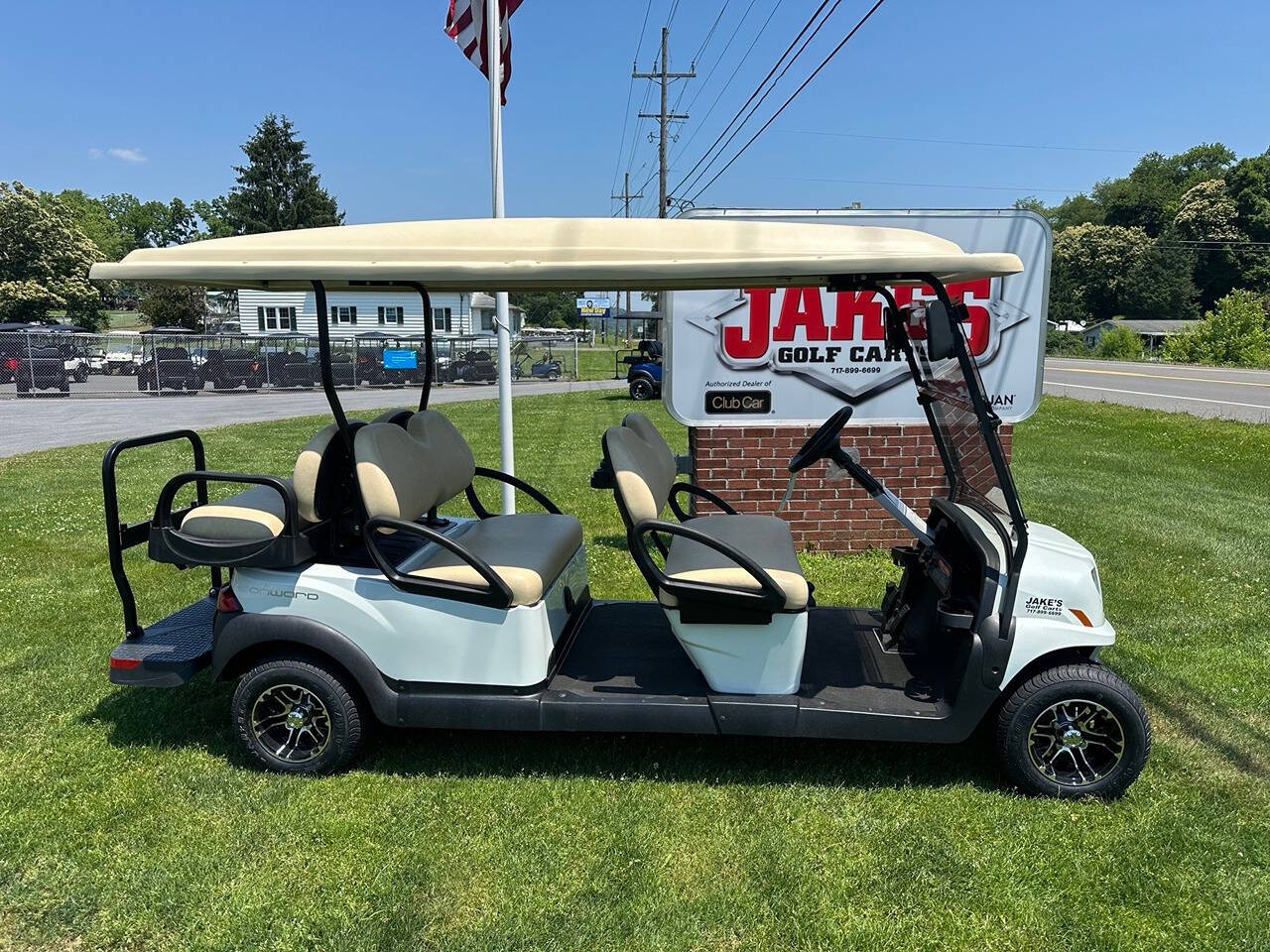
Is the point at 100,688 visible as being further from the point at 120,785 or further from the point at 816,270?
the point at 816,270

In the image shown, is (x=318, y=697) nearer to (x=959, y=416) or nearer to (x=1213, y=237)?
(x=959, y=416)

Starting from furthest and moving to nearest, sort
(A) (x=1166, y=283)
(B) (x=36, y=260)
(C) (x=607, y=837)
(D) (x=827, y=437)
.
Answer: (A) (x=1166, y=283)
(B) (x=36, y=260)
(D) (x=827, y=437)
(C) (x=607, y=837)

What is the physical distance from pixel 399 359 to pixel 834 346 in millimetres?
19877

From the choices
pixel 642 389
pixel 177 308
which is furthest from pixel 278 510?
pixel 177 308

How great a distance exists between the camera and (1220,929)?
2322 millimetres

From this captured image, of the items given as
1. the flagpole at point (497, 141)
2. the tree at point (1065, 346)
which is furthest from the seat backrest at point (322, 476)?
the tree at point (1065, 346)

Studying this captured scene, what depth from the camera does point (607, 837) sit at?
2705 mm

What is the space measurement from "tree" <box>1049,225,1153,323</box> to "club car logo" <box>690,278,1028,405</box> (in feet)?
218

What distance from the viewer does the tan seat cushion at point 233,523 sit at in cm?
302

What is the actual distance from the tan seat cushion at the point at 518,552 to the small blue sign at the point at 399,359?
68.2 feet

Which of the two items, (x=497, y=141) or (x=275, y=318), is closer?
(x=497, y=141)

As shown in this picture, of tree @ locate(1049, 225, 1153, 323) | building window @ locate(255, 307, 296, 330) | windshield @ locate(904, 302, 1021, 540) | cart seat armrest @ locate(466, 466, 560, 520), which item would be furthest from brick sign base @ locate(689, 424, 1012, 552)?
tree @ locate(1049, 225, 1153, 323)

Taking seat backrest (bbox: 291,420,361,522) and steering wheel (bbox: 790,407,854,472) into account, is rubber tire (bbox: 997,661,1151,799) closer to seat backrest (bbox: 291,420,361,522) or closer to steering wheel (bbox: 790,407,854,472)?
steering wheel (bbox: 790,407,854,472)

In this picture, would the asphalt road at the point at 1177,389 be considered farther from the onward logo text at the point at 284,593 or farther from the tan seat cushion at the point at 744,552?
the onward logo text at the point at 284,593
